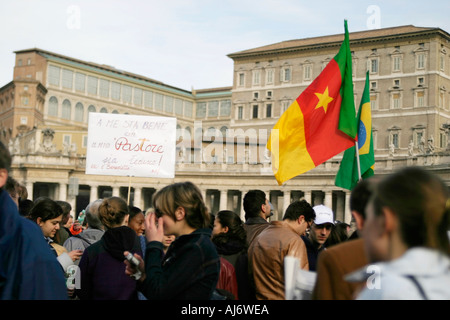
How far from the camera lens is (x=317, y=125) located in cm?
1055

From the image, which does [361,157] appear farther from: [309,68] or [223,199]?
[309,68]

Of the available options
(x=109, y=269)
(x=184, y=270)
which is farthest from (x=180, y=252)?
Answer: (x=109, y=269)

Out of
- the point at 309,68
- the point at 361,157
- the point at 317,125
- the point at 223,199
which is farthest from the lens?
the point at 309,68

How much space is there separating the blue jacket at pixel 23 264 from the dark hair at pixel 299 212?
403 cm

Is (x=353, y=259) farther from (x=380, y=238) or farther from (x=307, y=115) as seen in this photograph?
(x=307, y=115)

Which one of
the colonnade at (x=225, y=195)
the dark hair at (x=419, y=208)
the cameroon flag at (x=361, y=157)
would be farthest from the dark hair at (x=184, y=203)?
the colonnade at (x=225, y=195)

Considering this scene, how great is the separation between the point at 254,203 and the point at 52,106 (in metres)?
78.0

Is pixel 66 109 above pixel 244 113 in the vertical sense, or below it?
above

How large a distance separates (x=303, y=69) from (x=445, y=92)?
17.4 metres

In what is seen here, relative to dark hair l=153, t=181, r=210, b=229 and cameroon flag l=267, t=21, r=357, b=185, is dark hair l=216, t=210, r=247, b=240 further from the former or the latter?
cameroon flag l=267, t=21, r=357, b=185

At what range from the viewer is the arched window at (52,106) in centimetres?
8162

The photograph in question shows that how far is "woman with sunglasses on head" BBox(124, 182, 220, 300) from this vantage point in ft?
13.6

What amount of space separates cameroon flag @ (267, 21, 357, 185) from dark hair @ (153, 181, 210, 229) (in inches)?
227
